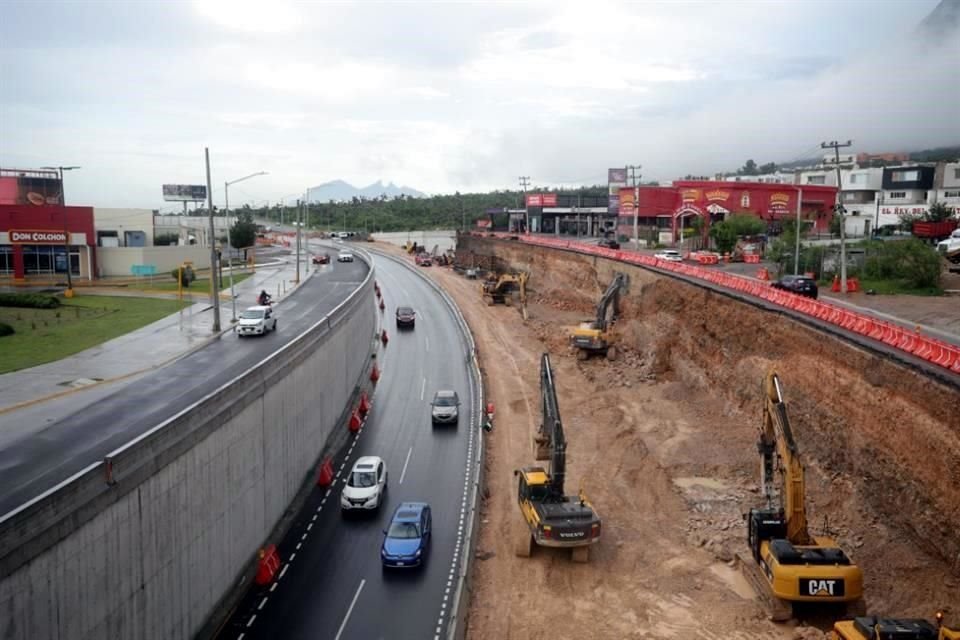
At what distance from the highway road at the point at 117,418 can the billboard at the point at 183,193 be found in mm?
83252

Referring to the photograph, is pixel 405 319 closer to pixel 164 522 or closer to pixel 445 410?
pixel 445 410

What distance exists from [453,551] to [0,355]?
73.4 ft

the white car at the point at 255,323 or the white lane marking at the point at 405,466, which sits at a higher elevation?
the white car at the point at 255,323

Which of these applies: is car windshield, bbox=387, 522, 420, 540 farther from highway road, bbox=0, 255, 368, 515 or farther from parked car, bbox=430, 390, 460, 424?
parked car, bbox=430, 390, 460, 424

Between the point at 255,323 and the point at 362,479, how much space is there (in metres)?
13.7

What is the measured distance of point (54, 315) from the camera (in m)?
45.2

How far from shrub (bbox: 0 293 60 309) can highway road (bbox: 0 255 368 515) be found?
15.2 metres

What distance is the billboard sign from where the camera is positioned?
61000 mm

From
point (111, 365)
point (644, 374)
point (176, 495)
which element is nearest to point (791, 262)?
point (644, 374)

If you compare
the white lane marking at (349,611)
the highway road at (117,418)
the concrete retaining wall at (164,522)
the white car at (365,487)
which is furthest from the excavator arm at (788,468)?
the highway road at (117,418)

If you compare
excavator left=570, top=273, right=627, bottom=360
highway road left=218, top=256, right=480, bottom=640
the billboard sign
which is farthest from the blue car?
the billboard sign

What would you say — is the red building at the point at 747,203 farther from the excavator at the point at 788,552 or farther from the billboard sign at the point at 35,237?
the excavator at the point at 788,552

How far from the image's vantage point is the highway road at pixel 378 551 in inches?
856

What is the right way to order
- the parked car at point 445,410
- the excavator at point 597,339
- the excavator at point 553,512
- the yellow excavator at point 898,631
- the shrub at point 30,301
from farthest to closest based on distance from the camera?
1. the excavator at point 597,339
2. the shrub at point 30,301
3. the parked car at point 445,410
4. the excavator at point 553,512
5. the yellow excavator at point 898,631
